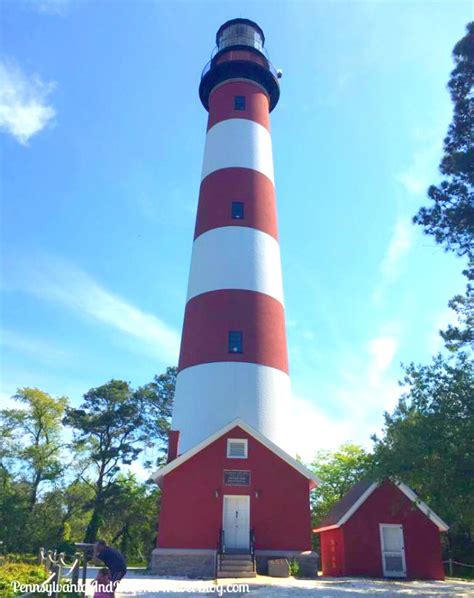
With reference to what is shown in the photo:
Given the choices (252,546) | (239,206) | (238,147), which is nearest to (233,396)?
(252,546)

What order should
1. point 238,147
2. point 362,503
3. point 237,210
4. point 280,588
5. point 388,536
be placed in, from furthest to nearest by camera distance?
point 238,147
point 237,210
point 362,503
point 388,536
point 280,588

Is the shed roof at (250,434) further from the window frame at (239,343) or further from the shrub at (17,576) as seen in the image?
the shrub at (17,576)

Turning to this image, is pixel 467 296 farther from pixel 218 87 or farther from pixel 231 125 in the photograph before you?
pixel 218 87

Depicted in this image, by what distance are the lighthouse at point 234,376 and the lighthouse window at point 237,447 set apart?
0.15 ft

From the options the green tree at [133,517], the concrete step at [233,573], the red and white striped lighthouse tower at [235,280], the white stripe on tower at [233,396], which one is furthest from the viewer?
the green tree at [133,517]

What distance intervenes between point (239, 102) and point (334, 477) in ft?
76.8

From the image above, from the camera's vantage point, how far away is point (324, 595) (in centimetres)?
1143

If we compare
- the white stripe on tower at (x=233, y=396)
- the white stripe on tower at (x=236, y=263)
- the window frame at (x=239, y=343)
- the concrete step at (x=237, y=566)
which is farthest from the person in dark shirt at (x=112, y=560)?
the white stripe on tower at (x=236, y=263)

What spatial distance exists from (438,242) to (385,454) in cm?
618

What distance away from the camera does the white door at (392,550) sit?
17.0 metres

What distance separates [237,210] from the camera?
22156mm

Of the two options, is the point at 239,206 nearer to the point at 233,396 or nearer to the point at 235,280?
the point at 235,280

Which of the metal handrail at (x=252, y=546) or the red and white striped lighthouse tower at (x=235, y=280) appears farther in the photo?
the red and white striped lighthouse tower at (x=235, y=280)

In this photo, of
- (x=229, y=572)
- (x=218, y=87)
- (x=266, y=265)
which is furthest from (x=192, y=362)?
(x=218, y=87)
